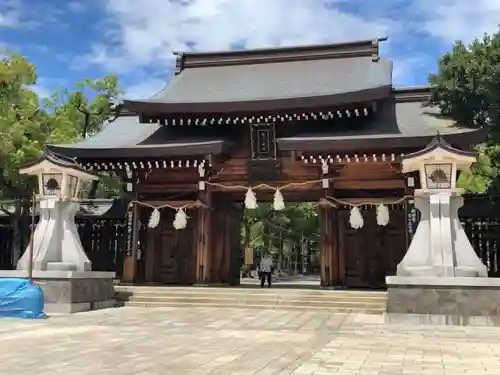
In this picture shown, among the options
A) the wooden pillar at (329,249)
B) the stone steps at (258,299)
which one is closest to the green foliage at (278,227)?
the wooden pillar at (329,249)

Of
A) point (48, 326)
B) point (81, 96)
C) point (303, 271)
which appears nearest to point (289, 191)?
point (48, 326)

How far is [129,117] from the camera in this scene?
2123 cm

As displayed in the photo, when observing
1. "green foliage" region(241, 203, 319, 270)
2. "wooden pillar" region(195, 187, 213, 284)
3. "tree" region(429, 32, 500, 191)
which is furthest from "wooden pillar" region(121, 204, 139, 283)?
"green foliage" region(241, 203, 319, 270)

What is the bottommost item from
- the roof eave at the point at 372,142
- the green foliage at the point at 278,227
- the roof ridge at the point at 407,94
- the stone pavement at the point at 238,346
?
the stone pavement at the point at 238,346

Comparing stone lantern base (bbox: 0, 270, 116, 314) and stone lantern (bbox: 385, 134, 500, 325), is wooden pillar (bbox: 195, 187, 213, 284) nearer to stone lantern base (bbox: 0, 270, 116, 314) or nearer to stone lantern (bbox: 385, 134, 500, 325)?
stone lantern base (bbox: 0, 270, 116, 314)

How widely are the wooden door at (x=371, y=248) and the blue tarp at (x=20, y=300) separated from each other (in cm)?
888

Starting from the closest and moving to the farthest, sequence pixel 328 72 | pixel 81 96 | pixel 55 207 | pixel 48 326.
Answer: pixel 48 326 → pixel 55 207 → pixel 328 72 → pixel 81 96

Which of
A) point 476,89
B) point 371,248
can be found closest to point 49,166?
point 371,248

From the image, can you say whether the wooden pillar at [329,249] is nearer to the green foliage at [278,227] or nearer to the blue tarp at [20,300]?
the blue tarp at [20,300]

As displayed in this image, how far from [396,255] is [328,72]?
746 centimetres

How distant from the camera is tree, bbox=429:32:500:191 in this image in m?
16.1

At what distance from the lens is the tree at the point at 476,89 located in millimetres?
16056

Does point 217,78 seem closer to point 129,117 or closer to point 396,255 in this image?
point 129,117

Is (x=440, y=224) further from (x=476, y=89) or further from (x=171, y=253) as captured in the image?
(x=171, y=253)
